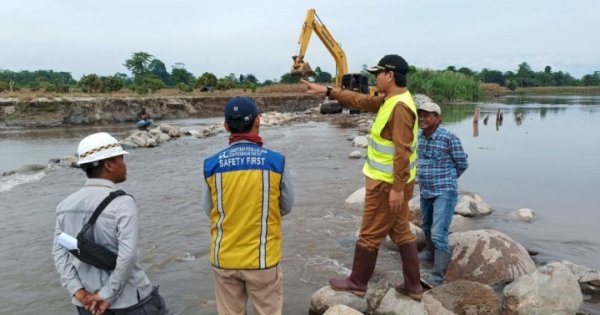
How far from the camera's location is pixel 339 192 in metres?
9.52

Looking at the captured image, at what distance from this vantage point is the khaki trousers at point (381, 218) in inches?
150

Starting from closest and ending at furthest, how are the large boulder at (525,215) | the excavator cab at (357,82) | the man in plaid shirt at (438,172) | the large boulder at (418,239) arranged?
the man in plaid shirt at (438,172) < the large boulder at (418,239) < the large boulder at (525,215) < the excavator cab at (357,82)

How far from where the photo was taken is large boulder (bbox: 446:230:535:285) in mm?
4844

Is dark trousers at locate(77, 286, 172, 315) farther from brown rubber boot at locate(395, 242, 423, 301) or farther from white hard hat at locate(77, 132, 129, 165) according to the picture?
brown rubber boot at locate(395, 242, 423, 301)

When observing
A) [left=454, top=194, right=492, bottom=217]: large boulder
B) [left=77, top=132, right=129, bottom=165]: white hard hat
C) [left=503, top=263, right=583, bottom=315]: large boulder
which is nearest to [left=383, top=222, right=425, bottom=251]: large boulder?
[left=503, top=263, right=583, bottom=315]: large boulder

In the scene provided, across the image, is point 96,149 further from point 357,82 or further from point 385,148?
point 357,82

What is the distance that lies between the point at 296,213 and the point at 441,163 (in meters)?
3.76

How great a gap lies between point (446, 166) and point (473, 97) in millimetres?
58096

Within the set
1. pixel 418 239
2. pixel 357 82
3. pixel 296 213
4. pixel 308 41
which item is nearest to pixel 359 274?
pixel 418 239

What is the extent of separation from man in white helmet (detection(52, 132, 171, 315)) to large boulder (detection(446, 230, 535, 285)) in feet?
11.5

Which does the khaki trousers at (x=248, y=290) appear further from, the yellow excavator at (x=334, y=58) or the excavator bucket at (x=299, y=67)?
the excavator bucket at (x=299, y=67)

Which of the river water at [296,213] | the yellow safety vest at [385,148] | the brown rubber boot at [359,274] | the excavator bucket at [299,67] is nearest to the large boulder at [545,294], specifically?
the river water at [296,213]

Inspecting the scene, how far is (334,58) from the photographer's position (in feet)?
107

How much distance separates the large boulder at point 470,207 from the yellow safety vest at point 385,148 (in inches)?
166
